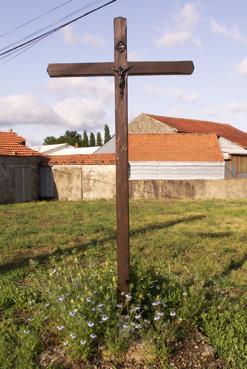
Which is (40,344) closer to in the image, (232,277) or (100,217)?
(232,277)

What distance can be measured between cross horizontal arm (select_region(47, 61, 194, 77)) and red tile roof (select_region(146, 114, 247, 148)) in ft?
115

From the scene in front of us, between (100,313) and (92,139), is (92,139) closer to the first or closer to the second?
(92,139)

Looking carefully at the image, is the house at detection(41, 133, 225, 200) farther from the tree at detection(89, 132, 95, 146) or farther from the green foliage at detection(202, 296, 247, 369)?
the tree at detection(89, 132, 95, 146)

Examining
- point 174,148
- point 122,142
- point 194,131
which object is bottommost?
point 122,142

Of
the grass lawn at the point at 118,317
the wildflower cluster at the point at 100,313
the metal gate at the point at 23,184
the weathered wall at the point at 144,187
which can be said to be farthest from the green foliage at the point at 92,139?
the wildflower cluster at the point at 100,313

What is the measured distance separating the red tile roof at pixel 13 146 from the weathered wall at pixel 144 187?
Result: 278 cm

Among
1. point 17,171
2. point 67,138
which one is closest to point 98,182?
point 17,171

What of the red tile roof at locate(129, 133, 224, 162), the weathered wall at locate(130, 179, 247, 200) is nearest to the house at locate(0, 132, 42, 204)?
the weathered wall at locate(130, 179, 247, 200)

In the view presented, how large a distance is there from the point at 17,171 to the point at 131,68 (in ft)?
67.9

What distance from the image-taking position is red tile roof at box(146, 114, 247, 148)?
41.5m

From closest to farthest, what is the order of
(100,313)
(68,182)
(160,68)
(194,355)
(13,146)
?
(194,355), (100,313), (160,68), (13,146), (68,182)

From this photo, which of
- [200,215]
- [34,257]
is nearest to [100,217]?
[200,215]

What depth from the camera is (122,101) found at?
4.46 metres

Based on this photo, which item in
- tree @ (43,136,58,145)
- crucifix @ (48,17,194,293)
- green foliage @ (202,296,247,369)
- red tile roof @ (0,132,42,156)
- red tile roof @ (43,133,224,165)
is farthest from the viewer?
tree @ (43,136,58,145)
